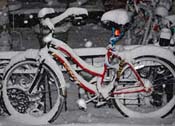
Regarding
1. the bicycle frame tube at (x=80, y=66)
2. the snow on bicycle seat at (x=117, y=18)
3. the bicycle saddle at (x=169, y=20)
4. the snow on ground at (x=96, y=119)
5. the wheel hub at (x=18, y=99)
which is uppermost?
the snow on bicycle seat at (x=117, y=18)

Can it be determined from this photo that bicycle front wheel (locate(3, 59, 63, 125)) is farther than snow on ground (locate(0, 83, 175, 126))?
Yes

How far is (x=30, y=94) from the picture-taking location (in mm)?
6293

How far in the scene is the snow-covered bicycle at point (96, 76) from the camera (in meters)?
5.93

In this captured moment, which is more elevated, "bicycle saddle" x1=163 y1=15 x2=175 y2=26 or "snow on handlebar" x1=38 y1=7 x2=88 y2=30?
"snow on handlebar" x1=38 y1=7 x2=88 y2=30

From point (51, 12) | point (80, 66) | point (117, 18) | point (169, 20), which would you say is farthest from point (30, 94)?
point (169, 20)

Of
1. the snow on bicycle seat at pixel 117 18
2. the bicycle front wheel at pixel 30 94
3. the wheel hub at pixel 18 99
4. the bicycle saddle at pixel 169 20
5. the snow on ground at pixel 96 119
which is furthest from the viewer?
the bicycle saddle at pixel 169 20

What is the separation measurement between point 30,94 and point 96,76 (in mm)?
1100

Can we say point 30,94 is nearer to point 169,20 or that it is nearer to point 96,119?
point 96,119

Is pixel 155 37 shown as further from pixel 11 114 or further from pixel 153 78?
pixel 11 114

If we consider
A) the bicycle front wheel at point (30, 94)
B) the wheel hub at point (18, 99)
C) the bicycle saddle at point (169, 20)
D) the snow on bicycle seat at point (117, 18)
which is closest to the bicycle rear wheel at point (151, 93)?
the snow on bicycle seat at point (117, 18)

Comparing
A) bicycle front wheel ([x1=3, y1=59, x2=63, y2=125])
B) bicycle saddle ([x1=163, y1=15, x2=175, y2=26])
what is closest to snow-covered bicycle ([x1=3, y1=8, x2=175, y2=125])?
bicycle front wheel ([x1=3, y1=59, x2=63, y2=125])

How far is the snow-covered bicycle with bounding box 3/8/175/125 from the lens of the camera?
19.5ft

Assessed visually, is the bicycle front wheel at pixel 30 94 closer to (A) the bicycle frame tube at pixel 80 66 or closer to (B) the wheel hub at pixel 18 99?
(B) the wheel hub at pixel 18 99

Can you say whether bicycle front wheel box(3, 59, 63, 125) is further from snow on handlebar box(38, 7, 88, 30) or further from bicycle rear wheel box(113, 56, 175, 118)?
bicycle rear wheel box(113, 56, 175, 118)
